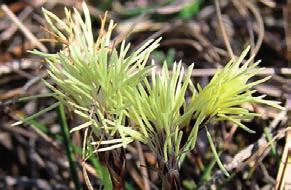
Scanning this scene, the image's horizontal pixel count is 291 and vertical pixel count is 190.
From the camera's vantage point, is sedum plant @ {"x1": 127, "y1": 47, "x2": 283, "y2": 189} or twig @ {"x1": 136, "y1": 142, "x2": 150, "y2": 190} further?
twig @ {"x1": 136, "y1": 142, "x2": 150, "y2": 190}

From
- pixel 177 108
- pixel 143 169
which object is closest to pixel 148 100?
pixel 177 108

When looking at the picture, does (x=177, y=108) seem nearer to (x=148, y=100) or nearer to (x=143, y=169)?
(x=148, y=100)

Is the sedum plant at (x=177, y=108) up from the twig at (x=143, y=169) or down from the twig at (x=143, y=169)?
up

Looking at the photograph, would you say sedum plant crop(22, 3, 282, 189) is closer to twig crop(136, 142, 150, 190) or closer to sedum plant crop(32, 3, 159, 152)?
sedum plant crop(32, 3, 159, 152)

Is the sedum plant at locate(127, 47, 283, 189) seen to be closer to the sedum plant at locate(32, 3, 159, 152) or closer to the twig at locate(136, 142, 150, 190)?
the sedum plant at locate(32, 3, 159, 152)

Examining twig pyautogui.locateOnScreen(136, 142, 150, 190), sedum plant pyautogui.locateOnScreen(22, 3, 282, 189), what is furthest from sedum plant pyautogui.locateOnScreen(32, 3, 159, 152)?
twig pyautogui.locateOnScreen(136, 142, 150, 190)

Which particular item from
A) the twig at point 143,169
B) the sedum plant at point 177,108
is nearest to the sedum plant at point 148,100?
the sedum plant at point 177,108

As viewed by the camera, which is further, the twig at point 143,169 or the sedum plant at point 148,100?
the twig at point 143,169

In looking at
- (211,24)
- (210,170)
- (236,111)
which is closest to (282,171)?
(210,170)

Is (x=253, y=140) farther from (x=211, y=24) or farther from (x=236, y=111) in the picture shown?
(x=236, y=111)

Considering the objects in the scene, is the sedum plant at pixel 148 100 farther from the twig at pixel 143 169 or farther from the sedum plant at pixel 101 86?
the twig at pixel 143 169

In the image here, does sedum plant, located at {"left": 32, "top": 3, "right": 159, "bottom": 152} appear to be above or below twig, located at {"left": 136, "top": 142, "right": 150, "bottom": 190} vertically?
above
